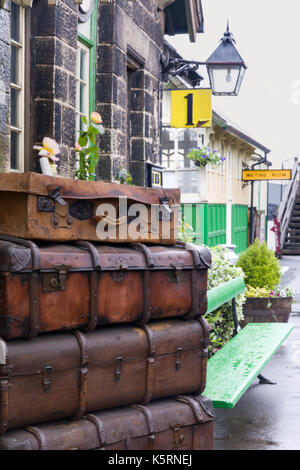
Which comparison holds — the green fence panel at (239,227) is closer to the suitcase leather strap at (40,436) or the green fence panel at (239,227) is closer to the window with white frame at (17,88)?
the window with white frame at (17,88)

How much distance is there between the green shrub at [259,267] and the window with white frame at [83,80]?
3195mm

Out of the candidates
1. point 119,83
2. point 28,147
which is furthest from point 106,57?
point 28,147

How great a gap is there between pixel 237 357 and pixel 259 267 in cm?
350

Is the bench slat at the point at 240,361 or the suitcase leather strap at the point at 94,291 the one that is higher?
the suitcase leather strap at the point at 94,291

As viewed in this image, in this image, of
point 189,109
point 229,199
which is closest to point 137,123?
point 189,109

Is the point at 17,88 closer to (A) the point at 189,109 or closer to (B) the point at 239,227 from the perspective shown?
(A) the point at 189,109

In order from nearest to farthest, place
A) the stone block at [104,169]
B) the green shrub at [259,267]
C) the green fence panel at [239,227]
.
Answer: the stone block at [104,169]
the green shrub at [259,267]
the green fence panel at [239,227]

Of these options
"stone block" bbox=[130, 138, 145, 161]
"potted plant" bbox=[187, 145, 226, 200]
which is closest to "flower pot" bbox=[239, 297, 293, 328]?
"stone block" bbox=[130, 138, 145, 161]

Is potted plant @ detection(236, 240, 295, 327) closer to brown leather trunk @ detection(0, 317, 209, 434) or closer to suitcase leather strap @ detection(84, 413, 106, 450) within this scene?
brown leather trunk @ detection(0, 317, 209, 434)

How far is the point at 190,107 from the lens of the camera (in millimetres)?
10219

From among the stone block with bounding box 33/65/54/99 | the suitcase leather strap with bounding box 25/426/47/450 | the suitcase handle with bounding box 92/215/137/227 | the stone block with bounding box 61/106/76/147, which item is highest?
the stone block with bounding box 33/65/54/99

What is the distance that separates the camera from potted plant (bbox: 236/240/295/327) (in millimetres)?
8227

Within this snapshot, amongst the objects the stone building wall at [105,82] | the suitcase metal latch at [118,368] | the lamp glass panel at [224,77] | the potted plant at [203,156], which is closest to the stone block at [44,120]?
the stone building wall at [105,82]

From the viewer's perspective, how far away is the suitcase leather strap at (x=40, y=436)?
328 centimetres
